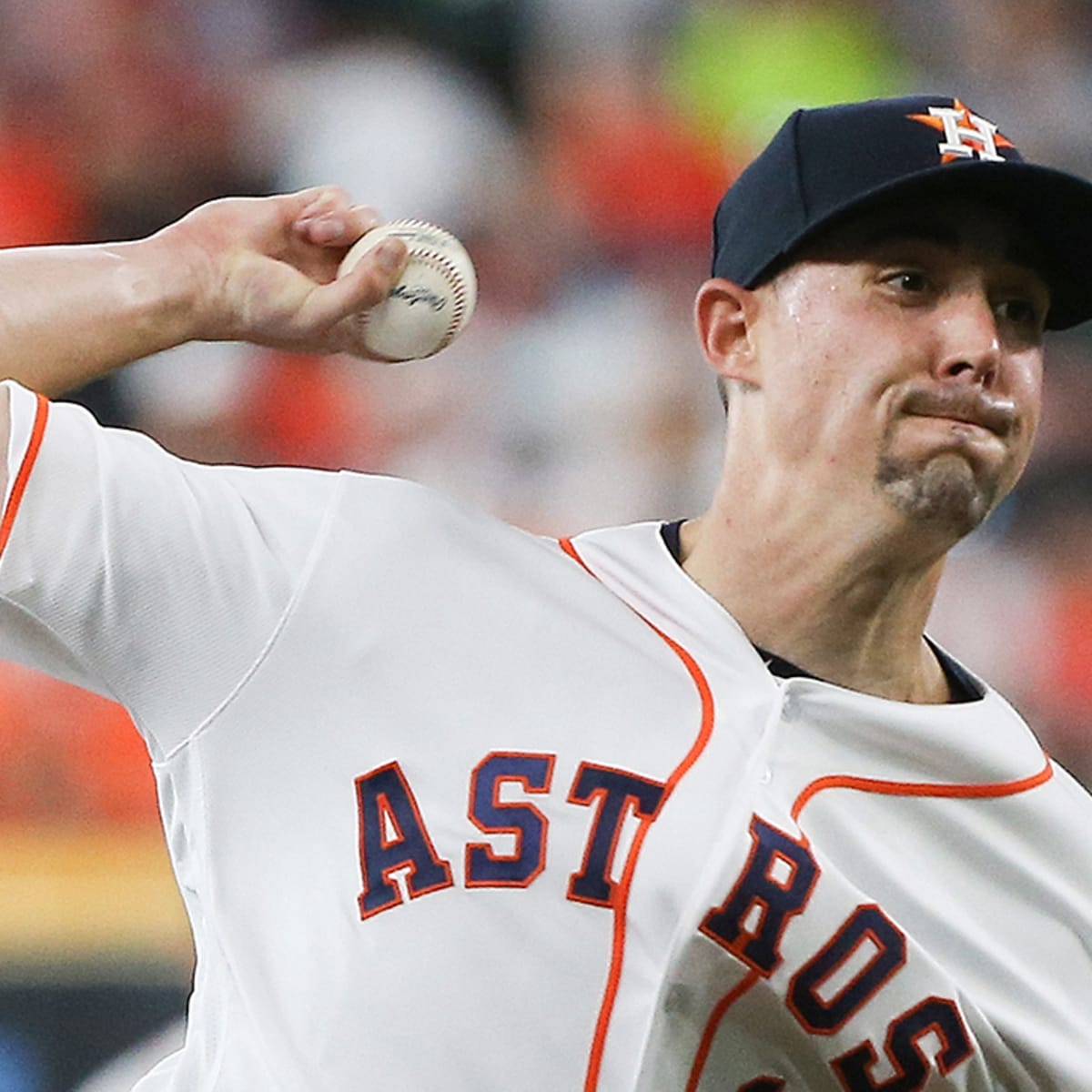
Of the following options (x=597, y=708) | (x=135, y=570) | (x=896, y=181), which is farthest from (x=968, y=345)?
(x=135, y=570)

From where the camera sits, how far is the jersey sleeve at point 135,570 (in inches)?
49.5

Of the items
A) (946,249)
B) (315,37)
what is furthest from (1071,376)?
(946,249)

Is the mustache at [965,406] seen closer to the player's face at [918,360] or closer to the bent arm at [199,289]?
the player's face at [918,360]

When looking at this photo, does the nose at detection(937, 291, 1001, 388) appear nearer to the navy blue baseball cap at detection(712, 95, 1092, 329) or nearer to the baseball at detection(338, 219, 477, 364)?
the navy blue baseball cap at detection(712, 95, 1092, 329)

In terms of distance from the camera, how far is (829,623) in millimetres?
1536

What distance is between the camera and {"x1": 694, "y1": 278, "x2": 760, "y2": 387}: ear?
1625 millimetres

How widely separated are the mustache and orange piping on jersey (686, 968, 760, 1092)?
1.58ft

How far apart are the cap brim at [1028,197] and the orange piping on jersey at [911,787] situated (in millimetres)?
444

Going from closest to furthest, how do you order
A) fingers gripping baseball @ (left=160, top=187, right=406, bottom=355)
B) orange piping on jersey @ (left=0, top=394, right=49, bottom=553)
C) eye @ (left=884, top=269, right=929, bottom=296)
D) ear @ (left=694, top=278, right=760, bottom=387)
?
orange piping on jersey @ (left=0, top=394, right=49, bottom=553), fingers gripping baseball @ (left=160, top=187, right=406, bottom=355), eye @ (left=884, top=269, right=929, bottom=296), ear @ (left=694, top=278, right=760, bottom=387)

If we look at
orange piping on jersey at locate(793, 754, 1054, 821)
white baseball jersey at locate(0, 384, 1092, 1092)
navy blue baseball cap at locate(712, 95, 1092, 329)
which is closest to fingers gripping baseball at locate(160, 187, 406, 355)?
white baseball jersey at locate(0, 384, 1092, 1092)

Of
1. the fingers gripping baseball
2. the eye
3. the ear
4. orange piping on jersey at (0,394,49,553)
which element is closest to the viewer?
orange piping on jersey at (0,394,49,553)

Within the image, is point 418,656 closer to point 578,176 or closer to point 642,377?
point 642,377

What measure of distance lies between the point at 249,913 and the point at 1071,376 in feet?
8.94

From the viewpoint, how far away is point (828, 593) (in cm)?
152
